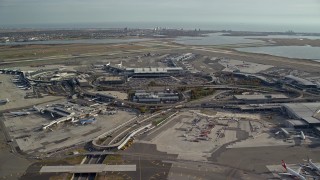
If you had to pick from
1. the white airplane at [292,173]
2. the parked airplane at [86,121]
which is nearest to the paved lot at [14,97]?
the parked airplane at [86,121]

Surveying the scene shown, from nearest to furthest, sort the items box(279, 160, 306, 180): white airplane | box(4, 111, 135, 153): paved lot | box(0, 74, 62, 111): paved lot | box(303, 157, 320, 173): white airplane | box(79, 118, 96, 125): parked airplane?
box(279, 160, 306, 180): white airplane < box(303, 157, 320, 173): white airplane < box(4, 111, 135, 153): paved lot < box(79, 118, 96, 125): parked airplane < box(0, 74, 62, 111): paved lot

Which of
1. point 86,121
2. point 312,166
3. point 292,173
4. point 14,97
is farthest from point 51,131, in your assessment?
point 312,166

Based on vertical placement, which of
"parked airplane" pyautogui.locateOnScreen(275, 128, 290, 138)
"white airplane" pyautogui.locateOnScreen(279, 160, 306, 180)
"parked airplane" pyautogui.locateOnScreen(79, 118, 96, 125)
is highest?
"parked airplane" pyautogui.locateOnScreen(275, 128, 290, 138)

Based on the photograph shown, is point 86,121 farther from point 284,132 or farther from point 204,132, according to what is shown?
point 284,132

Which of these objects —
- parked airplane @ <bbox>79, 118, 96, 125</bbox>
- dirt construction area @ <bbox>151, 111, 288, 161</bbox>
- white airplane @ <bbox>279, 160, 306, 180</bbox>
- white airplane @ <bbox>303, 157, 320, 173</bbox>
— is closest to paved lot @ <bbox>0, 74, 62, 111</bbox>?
parked airplane @ <bbox>79, 118, 96, 125</bbox>

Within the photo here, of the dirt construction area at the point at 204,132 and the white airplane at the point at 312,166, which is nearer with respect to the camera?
the white airplane at the point at 312,166

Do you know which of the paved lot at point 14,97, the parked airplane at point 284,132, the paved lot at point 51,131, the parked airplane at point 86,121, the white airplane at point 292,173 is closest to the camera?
the white airplane at point 292,173

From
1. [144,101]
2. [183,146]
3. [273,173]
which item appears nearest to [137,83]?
[144,101]

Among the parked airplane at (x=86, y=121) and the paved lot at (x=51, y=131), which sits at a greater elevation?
the parked airplane at (x=86, y=121)

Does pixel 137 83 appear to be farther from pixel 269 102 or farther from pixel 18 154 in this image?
pixel 18 154

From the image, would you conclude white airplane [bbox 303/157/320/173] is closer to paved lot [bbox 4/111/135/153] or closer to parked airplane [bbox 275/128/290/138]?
parked airplane [bbox 275/128/290/138]

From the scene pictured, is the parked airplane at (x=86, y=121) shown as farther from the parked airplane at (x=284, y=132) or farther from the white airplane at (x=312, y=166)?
the white airplane at (x=312, y=166)
